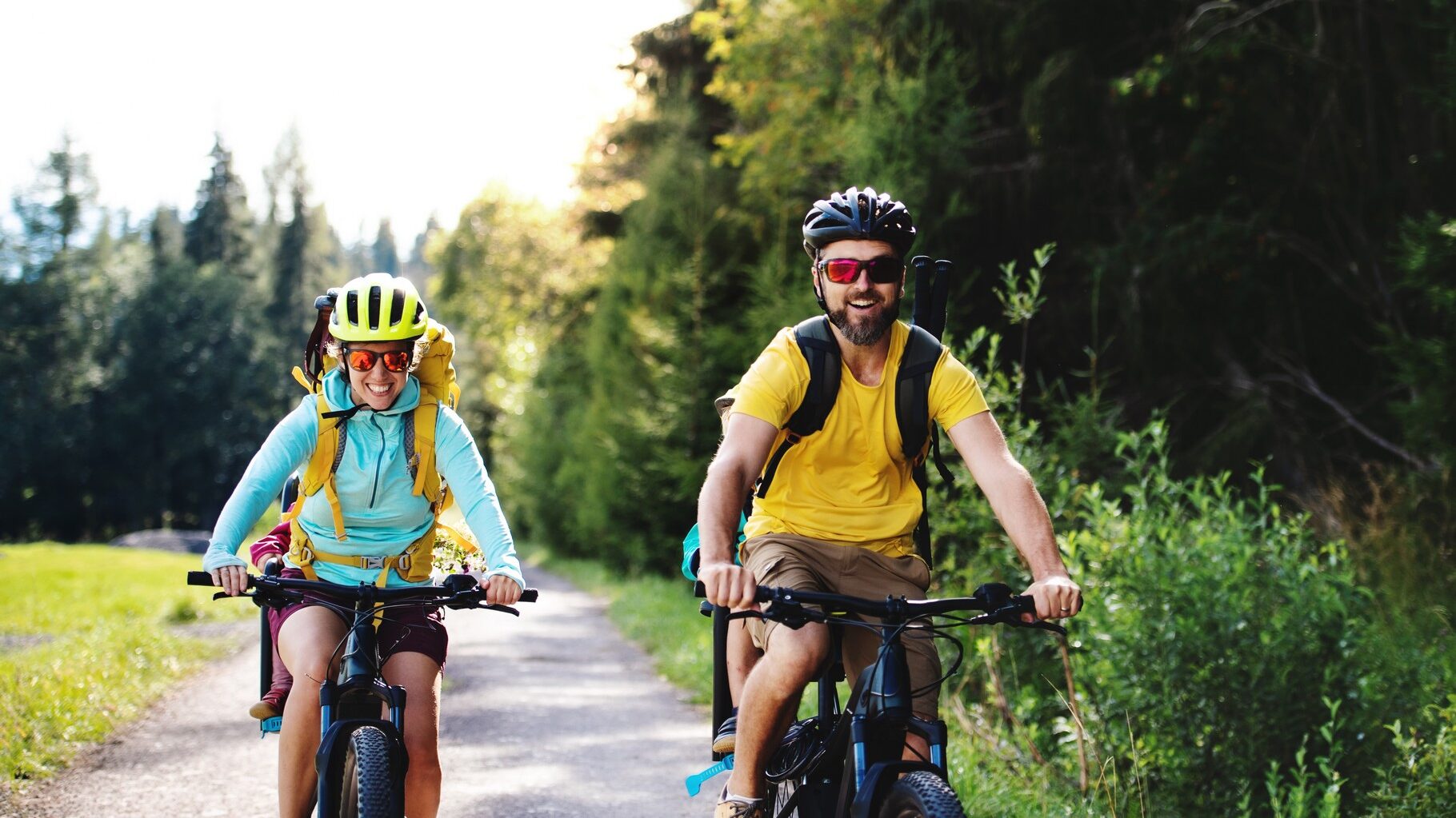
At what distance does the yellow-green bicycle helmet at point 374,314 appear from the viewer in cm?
425

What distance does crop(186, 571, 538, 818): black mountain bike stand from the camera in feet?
12.4

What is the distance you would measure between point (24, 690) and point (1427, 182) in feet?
39.3

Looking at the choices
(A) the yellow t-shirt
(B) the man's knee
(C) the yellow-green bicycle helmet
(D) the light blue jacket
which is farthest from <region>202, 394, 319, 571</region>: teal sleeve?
(B) the man's knee

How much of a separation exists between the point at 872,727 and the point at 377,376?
75.4 inches

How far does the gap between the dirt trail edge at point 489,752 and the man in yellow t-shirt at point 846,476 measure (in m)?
2.66

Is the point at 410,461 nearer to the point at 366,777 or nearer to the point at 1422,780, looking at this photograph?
the point at 366,777

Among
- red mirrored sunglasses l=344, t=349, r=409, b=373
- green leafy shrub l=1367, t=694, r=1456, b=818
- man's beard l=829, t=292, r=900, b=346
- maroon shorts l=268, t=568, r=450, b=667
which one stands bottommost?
green leafy shrub l=1367, t=694, r=1456, b=818

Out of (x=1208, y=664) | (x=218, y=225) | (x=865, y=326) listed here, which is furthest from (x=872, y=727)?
(x=218, y=225)

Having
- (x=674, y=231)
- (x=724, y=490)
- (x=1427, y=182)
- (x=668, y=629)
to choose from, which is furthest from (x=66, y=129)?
(x=724, y=490)

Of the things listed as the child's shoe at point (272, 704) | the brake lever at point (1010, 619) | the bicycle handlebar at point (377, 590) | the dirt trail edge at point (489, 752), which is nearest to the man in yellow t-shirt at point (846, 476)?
the brake lever at point (1010, 619)

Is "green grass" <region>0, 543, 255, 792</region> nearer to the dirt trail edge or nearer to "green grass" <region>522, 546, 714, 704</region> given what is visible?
the dirt trail edge

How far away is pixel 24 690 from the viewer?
8.41 metres

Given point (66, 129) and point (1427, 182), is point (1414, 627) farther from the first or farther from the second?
point (66, 129)

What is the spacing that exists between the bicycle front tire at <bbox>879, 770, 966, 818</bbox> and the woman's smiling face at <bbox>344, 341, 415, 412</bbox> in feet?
6.71
